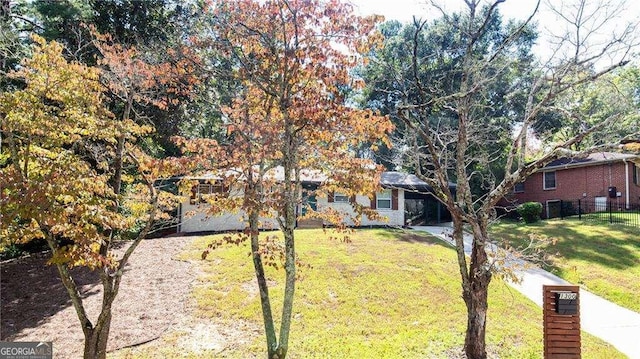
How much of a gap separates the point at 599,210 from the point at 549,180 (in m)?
3.79

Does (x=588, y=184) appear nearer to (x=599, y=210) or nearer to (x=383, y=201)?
(x=599, y=210)

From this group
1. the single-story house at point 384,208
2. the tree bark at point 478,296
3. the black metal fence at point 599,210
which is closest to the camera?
the tree bark at point 478,296

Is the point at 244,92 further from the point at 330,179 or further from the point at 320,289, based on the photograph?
the point at 320,289

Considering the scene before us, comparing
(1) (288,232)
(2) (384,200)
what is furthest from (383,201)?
(1) (288,232)

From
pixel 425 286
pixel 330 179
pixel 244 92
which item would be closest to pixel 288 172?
pixel 330 179

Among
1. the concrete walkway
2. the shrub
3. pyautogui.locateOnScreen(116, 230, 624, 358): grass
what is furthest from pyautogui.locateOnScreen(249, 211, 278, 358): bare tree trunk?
the shrub

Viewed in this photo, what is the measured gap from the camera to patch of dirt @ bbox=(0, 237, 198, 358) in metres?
8.02

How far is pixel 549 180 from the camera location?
81.2ft

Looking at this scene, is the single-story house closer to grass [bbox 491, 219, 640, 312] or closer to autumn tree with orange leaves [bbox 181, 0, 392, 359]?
grass [bbox 491, 219, 640, 312]

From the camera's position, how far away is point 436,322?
8641 mm

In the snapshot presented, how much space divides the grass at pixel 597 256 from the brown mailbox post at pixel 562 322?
252 centimetres

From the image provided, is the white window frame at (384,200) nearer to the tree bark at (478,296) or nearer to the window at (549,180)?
the window at (549,180)

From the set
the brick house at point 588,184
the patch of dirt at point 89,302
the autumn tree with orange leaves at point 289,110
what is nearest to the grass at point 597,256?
the brick house at point 588,184

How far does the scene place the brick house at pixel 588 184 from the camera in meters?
20.3
